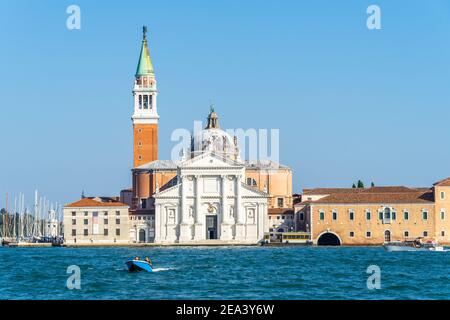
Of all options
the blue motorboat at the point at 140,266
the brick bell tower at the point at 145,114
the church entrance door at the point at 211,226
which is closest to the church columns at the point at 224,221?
the church entrance door at the point at 211,226

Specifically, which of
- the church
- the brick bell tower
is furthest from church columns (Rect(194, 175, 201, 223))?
the brick bell tower

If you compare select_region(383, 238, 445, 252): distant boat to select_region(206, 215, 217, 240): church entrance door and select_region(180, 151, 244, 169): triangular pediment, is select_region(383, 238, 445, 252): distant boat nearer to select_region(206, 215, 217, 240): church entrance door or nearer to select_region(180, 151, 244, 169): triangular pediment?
select_region(180, 151, 244, 169): triangular pediment

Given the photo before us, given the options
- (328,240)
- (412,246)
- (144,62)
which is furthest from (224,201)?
(144,62)

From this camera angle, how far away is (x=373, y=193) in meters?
74.7

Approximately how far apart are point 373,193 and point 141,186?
18.7 metres

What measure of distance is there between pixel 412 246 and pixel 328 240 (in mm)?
8867

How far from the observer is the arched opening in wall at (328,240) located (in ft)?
244

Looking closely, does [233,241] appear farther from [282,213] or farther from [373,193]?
[373,193]

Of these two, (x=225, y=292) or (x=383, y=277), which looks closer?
(x=225, y=292)

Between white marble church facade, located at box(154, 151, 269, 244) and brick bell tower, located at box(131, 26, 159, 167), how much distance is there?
11.4 m

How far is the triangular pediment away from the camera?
246 ft
